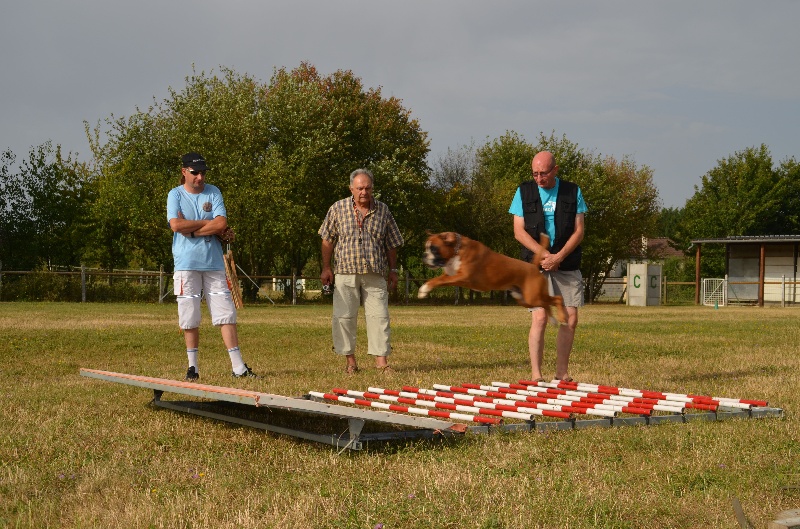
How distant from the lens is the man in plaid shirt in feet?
30.2

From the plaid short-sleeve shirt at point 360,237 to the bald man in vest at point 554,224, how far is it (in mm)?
1756

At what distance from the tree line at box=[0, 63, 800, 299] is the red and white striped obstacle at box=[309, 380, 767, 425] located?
25905 mm

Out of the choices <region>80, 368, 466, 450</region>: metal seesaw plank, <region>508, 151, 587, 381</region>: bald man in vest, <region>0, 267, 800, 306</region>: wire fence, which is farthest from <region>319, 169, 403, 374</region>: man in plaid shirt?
<region>0, 267, 800, 306</region>: wire fence

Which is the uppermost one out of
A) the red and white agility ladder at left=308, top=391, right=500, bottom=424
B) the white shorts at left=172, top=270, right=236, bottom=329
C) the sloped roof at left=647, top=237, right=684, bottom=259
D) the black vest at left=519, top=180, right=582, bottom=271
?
the sloped roof at left=647, top=237, right=684, bottom=259

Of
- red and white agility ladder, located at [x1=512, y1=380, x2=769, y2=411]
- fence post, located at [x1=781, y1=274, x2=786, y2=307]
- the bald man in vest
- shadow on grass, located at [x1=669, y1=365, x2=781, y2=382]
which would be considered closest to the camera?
red and white agility ladder, located at [x1=512, y1=380, x2=769, y2=411]

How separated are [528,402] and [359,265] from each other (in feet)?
10.7

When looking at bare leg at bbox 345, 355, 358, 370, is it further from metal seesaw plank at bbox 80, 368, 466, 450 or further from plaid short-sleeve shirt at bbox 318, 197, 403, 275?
metal seesaw plank at bbox 80, 368, 466, 450

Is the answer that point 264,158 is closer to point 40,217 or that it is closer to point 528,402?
point 40,217

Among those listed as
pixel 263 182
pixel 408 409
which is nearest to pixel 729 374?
pixel 408 409

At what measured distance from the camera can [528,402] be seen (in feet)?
21.0

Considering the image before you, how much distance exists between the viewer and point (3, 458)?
4.80 meters

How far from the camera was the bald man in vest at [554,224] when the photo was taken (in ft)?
25.4

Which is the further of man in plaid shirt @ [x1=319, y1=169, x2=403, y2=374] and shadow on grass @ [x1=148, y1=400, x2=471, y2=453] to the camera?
man in plaid shirt @ [x1=319, y1=169, x2=403, y2=374]

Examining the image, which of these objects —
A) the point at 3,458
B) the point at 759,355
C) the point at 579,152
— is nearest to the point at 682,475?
the point at 3,458
